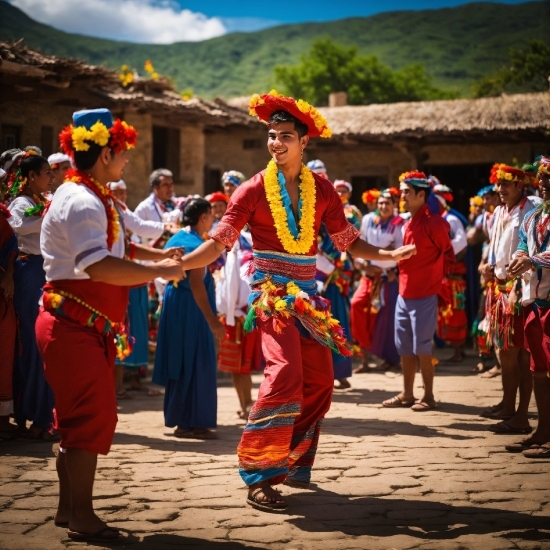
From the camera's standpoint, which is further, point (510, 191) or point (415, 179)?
point (415, 179)

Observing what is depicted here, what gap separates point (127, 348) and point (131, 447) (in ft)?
7.11

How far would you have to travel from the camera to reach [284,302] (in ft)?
18.4

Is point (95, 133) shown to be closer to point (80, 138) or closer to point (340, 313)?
point (80, 138)

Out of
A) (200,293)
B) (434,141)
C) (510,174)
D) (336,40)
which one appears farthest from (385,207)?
(336,40)

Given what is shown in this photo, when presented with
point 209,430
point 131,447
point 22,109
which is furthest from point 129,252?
point 22,109

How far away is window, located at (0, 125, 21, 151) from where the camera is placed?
585 inches

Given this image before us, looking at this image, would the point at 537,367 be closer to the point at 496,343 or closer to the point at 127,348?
the point at 496,343

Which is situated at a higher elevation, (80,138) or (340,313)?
(80,138)

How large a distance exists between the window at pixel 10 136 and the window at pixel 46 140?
639mm

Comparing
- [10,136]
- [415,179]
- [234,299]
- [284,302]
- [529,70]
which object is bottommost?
[234,299]

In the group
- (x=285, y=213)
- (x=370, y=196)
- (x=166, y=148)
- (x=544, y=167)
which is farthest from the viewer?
(x=166, y=148)

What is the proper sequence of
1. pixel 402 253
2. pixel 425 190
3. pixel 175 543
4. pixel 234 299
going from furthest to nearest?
1. pixel 425 190
2. pixel 234 299
3. pixel 402 253
4. pixel 175 543

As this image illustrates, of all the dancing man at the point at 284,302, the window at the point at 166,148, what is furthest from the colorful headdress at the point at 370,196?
the window at the point at 166,148

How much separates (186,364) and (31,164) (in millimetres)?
2208
